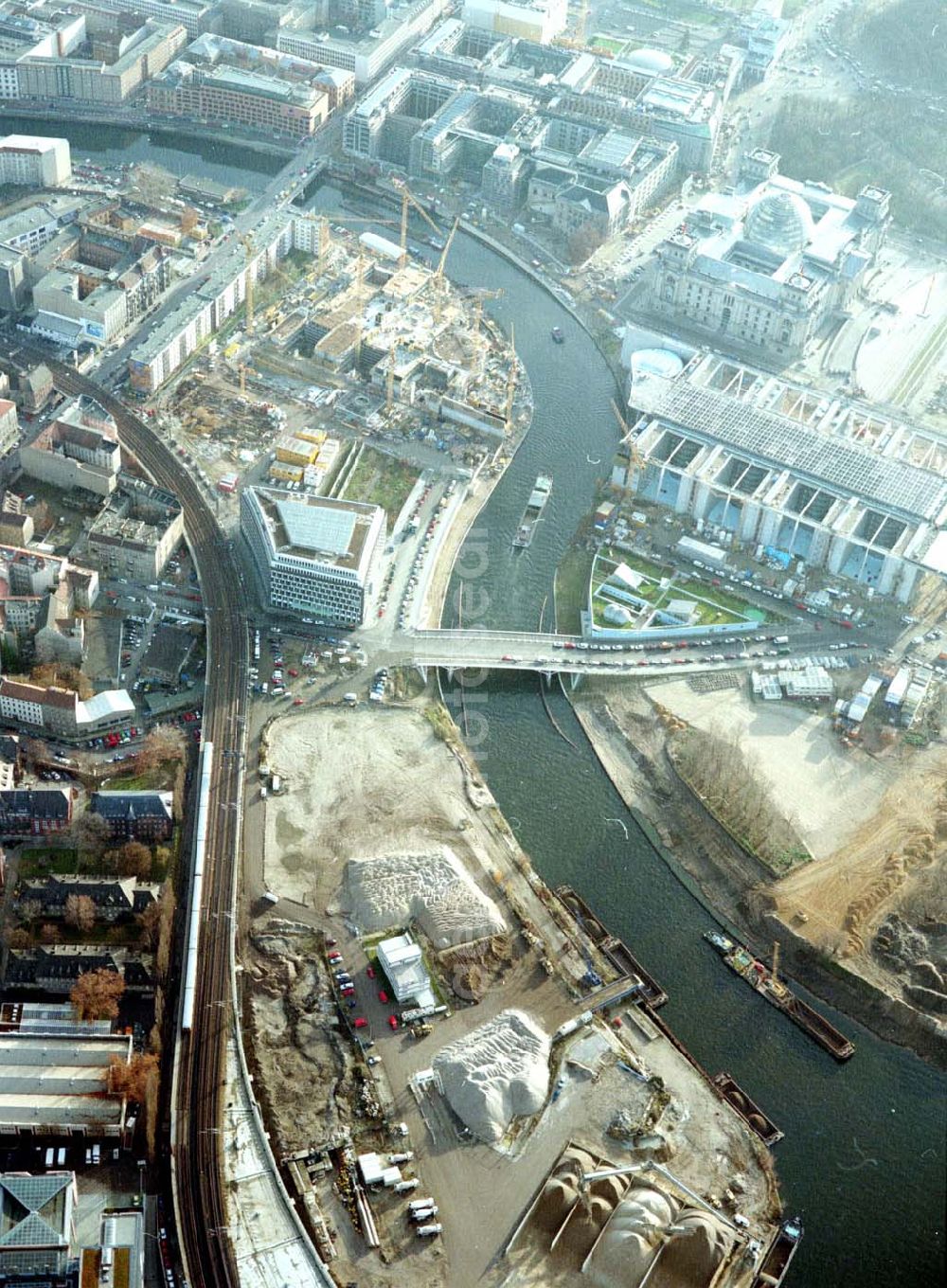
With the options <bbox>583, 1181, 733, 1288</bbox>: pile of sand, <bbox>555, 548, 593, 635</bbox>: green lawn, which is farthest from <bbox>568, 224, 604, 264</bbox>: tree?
<bbox>583, 1181, 733, 1288</bbox>: pile of sand

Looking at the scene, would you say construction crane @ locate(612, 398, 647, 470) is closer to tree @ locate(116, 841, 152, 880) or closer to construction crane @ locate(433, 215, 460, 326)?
construction crane @ locate(433, 215, 460, 326)

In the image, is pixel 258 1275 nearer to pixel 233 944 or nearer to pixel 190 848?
pixel 233 944

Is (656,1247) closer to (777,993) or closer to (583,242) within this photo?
(777,993)

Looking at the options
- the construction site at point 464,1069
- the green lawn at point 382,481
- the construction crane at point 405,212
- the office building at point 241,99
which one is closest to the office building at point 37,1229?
the construction site at point 464,1069

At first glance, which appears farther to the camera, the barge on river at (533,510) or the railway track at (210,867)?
the barge on river at (533,510)

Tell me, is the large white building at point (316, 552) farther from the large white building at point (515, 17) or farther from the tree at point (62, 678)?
the large white building at point (515, 17)

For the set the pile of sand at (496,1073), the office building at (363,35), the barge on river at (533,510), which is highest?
the office building at (363,35)
